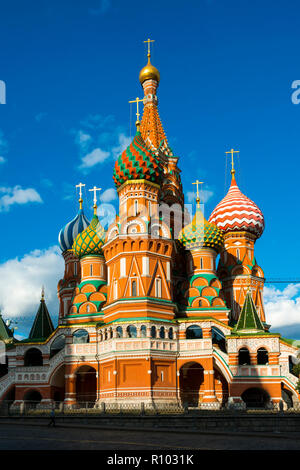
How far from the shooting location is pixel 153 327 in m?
31.3

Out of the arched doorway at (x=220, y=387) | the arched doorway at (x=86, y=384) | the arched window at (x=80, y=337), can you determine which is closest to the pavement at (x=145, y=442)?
the arched window at (x=80, y=337)

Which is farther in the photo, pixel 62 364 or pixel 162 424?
pixel 62 364

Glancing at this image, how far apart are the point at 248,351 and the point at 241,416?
12.6m

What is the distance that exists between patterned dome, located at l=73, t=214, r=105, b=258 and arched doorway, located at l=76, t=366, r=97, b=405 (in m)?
7.97

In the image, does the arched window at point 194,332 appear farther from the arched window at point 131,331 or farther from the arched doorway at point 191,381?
the arched window at point 131,331

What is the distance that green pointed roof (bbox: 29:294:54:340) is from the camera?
35875 mm

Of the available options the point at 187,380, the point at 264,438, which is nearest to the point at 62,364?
the point at 187,380

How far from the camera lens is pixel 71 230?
4400 centimetres

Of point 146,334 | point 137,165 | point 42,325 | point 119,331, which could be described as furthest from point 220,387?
point 137,165

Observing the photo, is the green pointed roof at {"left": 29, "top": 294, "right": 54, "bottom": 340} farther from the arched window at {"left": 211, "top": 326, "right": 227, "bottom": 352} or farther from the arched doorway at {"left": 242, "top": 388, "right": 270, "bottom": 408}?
the arched doorway at {"left": 242, "top": 388, "right": 270, "bottom": 408}
